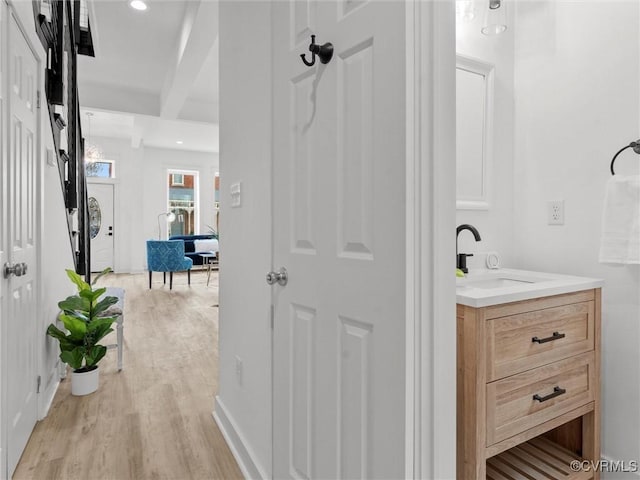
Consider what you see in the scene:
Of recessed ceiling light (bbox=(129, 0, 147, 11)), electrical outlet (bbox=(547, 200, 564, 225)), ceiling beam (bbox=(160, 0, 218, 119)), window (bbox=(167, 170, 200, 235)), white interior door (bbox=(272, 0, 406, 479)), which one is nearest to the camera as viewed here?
white interior door (bbox=(272, 0, 406, 479))

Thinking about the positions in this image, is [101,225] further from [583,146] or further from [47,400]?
[583,146]

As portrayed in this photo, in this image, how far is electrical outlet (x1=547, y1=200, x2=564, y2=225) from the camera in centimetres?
192

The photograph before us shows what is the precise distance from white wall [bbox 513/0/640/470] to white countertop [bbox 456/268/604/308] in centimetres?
17

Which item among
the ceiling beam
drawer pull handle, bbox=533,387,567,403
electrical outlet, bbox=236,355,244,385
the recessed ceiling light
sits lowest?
electrical outlet, bbox=236,355,244,385

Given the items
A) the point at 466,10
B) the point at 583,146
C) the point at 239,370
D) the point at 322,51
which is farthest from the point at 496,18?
the point at 239,370

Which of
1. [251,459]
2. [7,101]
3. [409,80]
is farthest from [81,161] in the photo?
[409,80]

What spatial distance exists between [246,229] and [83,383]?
5.55 ft

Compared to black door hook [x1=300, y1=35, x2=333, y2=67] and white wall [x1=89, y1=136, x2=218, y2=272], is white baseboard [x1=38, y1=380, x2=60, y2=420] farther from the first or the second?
white wall [x1=89, y1=136, x2=218, y2=272]

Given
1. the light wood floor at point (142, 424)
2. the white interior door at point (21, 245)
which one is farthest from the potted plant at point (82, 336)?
the white interior door at point (21, 245)

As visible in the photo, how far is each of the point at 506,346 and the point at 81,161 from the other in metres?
3.26

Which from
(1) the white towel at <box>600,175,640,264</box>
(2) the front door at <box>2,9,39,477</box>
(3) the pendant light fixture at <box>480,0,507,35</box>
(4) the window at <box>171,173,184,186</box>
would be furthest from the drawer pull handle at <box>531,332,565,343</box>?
(4) the window at <box>171,173,184,186</box>

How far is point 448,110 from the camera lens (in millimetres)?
867

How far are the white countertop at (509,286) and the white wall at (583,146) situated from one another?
17 cm

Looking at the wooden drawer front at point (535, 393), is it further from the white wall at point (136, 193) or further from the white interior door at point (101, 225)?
the white interior door at point (101, 225)
